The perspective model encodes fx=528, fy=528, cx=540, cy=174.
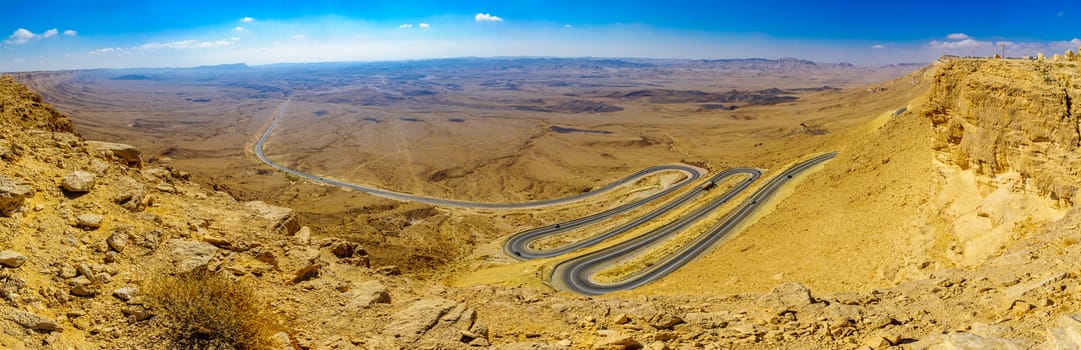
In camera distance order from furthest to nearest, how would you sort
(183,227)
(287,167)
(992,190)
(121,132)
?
(121,132)
(287,167)
(992,190)
(183,227)

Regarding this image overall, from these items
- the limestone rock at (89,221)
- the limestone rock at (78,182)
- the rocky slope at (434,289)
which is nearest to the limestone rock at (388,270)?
the rocky slope at (434,289)

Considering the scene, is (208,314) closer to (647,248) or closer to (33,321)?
(33,321)

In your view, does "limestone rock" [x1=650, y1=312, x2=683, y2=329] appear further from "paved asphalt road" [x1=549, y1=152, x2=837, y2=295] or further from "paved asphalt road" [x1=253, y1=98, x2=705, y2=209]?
"paved asphalt road" [x1=253, y1=98, x2=705, y2=209]

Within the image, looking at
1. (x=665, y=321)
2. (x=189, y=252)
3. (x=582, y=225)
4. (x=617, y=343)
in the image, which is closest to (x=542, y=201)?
(x=582, y=225)

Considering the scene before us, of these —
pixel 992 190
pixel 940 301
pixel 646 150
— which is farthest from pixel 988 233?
pixel 646 150

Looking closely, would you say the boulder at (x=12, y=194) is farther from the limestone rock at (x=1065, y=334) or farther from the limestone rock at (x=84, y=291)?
the limestone rock at (x=1065, y=334)

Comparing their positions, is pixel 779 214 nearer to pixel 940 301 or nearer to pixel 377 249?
pixel 940 301
